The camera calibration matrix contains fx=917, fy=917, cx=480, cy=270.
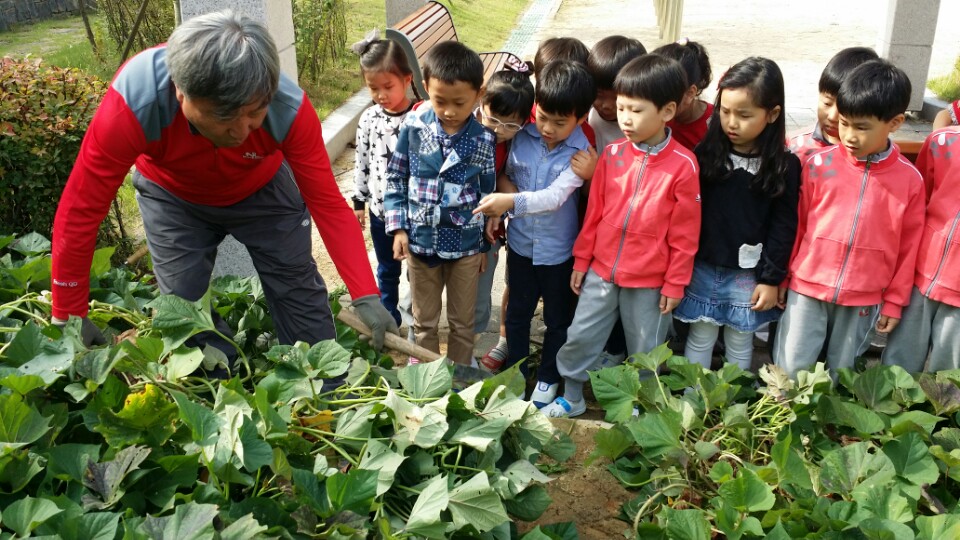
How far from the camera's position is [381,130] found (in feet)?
12.6

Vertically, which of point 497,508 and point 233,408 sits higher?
point 233,408

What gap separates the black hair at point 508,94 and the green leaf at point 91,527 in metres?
2.15

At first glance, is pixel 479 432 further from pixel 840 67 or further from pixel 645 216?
pixel 840 67

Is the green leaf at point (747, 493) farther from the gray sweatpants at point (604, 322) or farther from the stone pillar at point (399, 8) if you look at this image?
the stone pillar at point (399, 8)

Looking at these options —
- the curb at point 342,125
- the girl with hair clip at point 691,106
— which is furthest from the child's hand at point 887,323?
the curb at point 342,125

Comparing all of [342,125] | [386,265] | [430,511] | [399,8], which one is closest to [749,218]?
[386,265]

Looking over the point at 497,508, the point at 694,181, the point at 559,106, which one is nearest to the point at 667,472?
the point at 497,508

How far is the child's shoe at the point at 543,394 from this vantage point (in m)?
3.64

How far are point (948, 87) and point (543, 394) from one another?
20.9ft

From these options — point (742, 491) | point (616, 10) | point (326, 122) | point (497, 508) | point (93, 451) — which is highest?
point (93, 451)

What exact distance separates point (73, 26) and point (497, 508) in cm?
1019

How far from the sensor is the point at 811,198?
3156mm

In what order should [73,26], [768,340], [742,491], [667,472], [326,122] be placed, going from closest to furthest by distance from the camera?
1. [742,491]
2. [667,472]
3. [768,340]
4. [326,122]
5. [73,26]

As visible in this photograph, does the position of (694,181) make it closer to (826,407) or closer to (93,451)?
(826,407)
